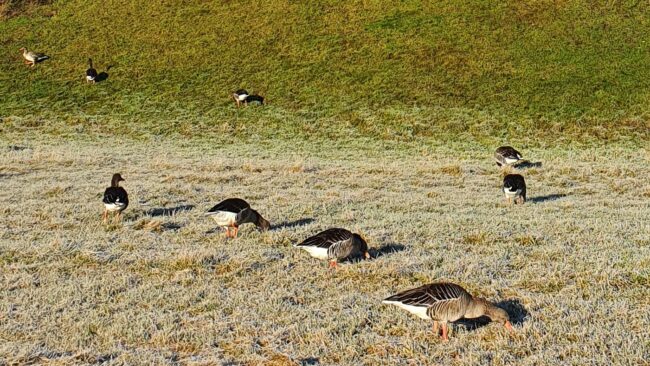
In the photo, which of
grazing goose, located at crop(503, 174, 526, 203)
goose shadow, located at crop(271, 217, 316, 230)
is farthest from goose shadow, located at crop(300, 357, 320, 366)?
grazing goose, located at crop(503, 174, 526, 203)

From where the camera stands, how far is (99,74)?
1893 inches

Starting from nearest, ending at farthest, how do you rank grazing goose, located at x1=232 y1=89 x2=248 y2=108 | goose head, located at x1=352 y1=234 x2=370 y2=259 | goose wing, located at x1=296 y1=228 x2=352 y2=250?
goose wing, located at x1=296 y1=228 x2=352 y2=250
goose head, located at x1=352 y1=234 x2=370 y2=259
grazing goose, located at x1=232 y1=89 x2=248 y2=108

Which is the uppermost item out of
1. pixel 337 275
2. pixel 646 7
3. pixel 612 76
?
pixel 646 7

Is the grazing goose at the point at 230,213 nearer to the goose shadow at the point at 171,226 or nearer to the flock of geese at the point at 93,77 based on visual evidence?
the goose shadow at the point at 171,226

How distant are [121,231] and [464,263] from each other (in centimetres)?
911

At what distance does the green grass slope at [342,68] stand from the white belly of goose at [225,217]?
23955 millimetres

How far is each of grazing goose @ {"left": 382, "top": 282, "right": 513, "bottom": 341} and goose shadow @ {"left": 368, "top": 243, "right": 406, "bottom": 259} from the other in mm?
4406

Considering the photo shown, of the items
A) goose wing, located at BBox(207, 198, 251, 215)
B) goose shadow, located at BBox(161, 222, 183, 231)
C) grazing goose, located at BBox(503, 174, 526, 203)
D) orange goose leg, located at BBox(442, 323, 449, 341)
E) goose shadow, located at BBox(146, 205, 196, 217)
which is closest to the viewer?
orange goose leg, located at BBox(442, 323, 449, 341)

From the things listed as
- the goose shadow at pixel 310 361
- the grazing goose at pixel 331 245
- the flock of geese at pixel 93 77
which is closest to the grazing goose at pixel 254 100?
the flock of geese at pixel 93 77

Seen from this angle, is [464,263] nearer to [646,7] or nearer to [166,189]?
[166,189]

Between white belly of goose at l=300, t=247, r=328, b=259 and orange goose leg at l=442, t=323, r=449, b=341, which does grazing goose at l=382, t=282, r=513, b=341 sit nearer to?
orange goose leg at l=442, t=323, r=449, b=341

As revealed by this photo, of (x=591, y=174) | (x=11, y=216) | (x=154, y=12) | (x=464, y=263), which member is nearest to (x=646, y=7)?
(x=591, y=174)

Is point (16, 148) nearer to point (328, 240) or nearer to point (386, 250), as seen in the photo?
point (386, 250)

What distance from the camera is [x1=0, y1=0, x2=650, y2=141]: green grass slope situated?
1558 inches
